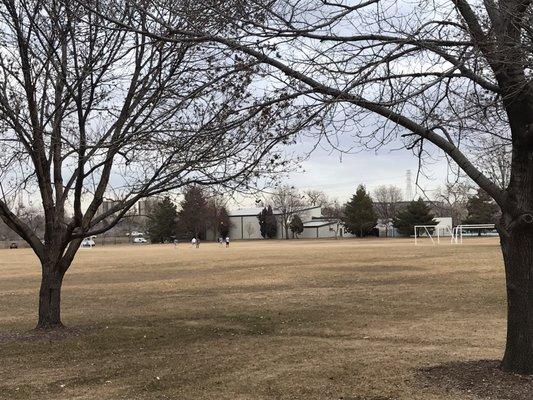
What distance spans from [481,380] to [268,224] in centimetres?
11154

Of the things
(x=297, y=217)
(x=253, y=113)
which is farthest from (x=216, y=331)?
(x=297, y=217)

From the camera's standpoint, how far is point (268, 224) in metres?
118

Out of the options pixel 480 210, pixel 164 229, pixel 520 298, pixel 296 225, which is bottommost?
pixel 520 298

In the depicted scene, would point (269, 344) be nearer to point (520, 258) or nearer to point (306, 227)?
point (520, 258)

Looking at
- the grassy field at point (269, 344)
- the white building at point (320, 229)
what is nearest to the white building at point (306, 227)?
the white building at point (320, 229)

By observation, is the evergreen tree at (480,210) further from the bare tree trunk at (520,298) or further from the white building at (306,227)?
the bare tree trunk at (520,298)

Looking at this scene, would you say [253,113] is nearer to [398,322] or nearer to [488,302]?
[398,322]

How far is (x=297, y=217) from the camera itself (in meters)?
112

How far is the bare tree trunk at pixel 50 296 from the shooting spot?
11.0 m

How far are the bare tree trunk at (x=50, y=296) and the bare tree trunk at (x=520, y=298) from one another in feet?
26.1

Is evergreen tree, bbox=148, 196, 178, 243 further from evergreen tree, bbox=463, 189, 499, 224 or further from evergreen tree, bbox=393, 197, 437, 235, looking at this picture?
evergreen tree, bbox=463, 189, 499, 224

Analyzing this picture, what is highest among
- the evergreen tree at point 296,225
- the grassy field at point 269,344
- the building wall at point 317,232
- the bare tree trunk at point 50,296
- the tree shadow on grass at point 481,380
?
the evergreen tree at point 296,225

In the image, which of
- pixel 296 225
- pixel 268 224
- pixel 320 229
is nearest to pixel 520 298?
pixel 296 225

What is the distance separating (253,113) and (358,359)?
3.99 m
